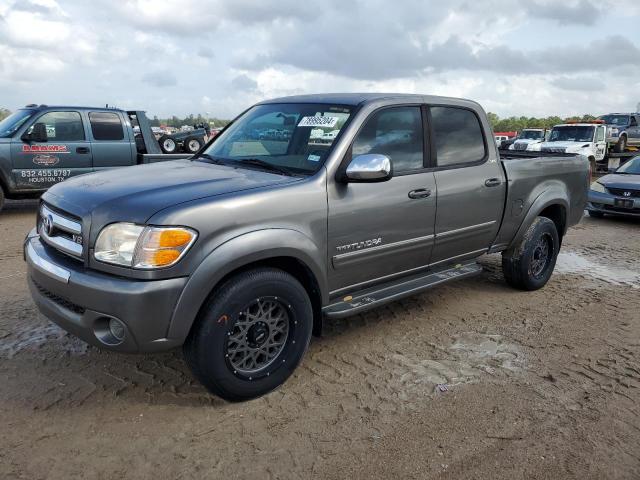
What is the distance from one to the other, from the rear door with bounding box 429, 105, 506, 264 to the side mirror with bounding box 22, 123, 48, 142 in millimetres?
7118

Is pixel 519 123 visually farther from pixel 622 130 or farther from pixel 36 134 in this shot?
pixel 36 134

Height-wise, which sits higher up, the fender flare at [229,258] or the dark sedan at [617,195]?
the fender flare at [229,258]

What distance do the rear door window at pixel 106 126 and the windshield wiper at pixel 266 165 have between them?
6.59m

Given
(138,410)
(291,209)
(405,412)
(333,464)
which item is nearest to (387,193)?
(291,209)

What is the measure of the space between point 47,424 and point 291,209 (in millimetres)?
1805

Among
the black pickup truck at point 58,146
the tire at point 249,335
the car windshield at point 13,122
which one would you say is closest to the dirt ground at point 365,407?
the tire at point 249,335

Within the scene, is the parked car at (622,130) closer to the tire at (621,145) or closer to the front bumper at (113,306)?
the tire at (621,145)

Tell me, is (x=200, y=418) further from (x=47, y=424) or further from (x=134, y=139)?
(x=134, y=139)

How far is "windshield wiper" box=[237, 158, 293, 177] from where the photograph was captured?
11.5 feet

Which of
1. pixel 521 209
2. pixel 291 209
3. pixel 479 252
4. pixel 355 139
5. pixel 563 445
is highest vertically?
pixel 355 139

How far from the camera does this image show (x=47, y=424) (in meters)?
2.88

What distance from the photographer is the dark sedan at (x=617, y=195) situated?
9.69 metres

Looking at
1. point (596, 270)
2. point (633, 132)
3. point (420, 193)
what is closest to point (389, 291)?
point (420, 193)

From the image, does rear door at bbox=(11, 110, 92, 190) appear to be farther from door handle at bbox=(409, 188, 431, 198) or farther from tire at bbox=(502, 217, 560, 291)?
tire at bbox=(502, 217, 560, 291)
